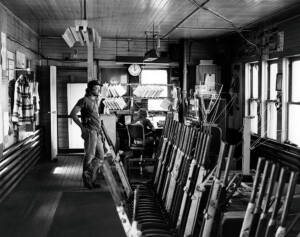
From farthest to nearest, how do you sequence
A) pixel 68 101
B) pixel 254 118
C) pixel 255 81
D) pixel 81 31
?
1. pixel 68 101
2. pixel 255 81
3. pixel 254 118
4. pixel 81 31

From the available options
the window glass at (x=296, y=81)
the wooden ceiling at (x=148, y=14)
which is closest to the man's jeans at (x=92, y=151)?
the wooden ceiling at (x=148, y=14)

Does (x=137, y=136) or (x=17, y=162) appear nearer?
(x=17, y=162)

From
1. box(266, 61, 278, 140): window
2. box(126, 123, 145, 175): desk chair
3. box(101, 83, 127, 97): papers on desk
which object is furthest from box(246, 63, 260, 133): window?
box(101, 83, 127, 97): papers on desk

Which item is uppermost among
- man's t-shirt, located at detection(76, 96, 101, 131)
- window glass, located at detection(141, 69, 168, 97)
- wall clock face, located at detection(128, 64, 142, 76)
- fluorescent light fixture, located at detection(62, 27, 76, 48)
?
fluorescent light fixture, located at detection(62, 27, 76, 48)

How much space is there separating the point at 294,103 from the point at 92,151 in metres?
3.84

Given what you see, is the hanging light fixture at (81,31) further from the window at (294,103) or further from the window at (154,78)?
the window at (154,78)

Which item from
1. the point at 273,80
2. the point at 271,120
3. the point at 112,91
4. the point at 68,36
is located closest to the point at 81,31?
the point at 68,36

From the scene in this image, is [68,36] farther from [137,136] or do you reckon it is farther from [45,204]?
[137,136]

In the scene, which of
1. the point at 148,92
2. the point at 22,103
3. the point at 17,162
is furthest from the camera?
the point at 148,92

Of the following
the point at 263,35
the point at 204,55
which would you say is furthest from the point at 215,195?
the point at 204,55

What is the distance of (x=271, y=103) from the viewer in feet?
28.6

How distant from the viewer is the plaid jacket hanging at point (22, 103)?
7312 millimetres

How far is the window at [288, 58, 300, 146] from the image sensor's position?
306 inches

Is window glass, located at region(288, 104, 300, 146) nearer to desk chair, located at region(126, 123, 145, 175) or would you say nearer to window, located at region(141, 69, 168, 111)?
desk chair, located at region(126, 123, 145, 175)
